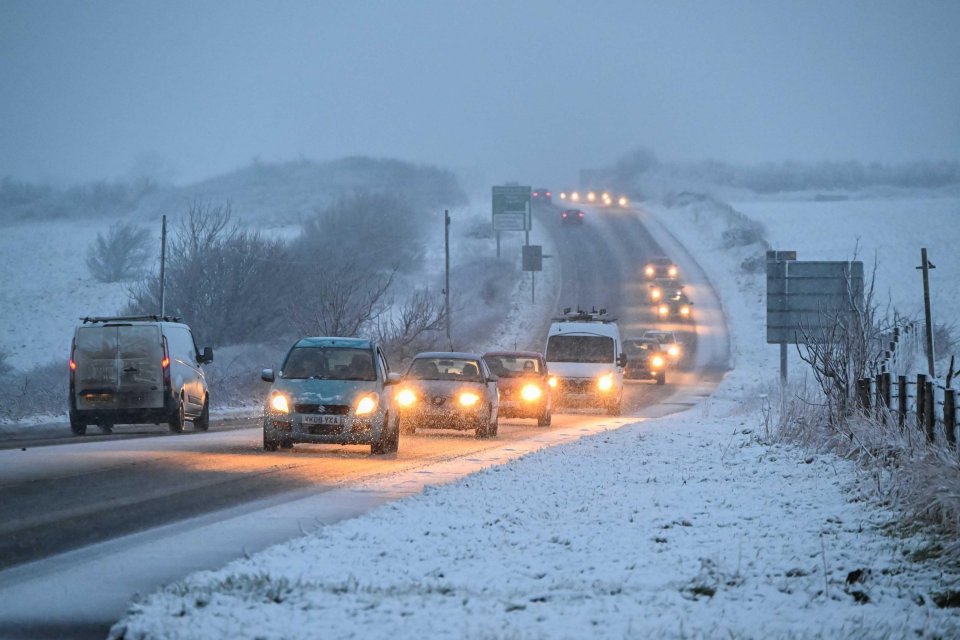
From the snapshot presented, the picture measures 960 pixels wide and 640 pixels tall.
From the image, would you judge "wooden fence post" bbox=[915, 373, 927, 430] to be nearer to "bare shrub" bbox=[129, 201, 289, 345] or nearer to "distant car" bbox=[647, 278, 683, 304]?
"bare shrub" bbox=[129, 201, 289, 345]

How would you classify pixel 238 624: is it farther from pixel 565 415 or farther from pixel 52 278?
pixel 52 278

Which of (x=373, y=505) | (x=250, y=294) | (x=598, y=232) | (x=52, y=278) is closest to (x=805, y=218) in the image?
(x=598, y=232)

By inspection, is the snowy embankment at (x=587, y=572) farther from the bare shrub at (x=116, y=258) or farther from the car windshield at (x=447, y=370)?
the bare shrub at (x=116, y=258)

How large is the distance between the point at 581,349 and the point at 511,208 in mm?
67792

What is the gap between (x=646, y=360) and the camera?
56.0 meters

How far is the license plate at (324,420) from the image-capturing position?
1989cm

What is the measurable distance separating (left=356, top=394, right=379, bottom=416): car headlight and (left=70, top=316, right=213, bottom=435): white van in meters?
5.48

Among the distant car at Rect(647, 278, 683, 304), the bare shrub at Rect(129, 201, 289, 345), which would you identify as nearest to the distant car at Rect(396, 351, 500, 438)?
the bare shrub at Rect(129, 201, 289, 345)

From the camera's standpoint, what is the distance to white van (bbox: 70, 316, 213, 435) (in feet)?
78.3

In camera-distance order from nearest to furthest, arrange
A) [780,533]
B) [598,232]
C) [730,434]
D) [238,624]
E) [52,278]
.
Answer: [238,624] → [780,533] → [730,434] → [52,278] → [598,232]

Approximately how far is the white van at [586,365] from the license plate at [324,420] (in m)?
16.6

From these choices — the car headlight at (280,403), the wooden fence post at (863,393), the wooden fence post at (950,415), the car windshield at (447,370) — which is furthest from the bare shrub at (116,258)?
the wooden fence post at (950,415)

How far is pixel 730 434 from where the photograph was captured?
23.4m

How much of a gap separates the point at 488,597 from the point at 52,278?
→ 9693 centimetres
